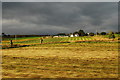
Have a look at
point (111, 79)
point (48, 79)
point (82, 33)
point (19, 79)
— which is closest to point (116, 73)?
point (111, 79)

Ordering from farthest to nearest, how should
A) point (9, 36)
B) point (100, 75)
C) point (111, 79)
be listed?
point (9, 36), point (100, 75), point (111, 79)

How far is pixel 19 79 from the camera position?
4738 mm

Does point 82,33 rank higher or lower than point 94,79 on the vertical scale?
higher

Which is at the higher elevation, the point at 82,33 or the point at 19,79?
the point at 82,33

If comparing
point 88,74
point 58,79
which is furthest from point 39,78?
point 88,74

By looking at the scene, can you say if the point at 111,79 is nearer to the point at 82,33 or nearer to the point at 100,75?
the point at 100,75

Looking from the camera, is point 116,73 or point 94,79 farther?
point 116,73

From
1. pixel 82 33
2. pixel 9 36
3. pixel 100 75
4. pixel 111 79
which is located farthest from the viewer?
pixel 82 33

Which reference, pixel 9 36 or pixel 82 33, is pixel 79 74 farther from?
pixel 82 33

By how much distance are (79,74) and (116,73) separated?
176 centimetres

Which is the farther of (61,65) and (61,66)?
(61,65)

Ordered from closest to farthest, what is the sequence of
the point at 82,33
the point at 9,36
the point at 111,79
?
1. the point at 111,79
2. the point at 9,36
3. the point at 82,33

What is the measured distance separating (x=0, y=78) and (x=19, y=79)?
884 millimetres

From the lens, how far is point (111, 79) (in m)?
4.61
